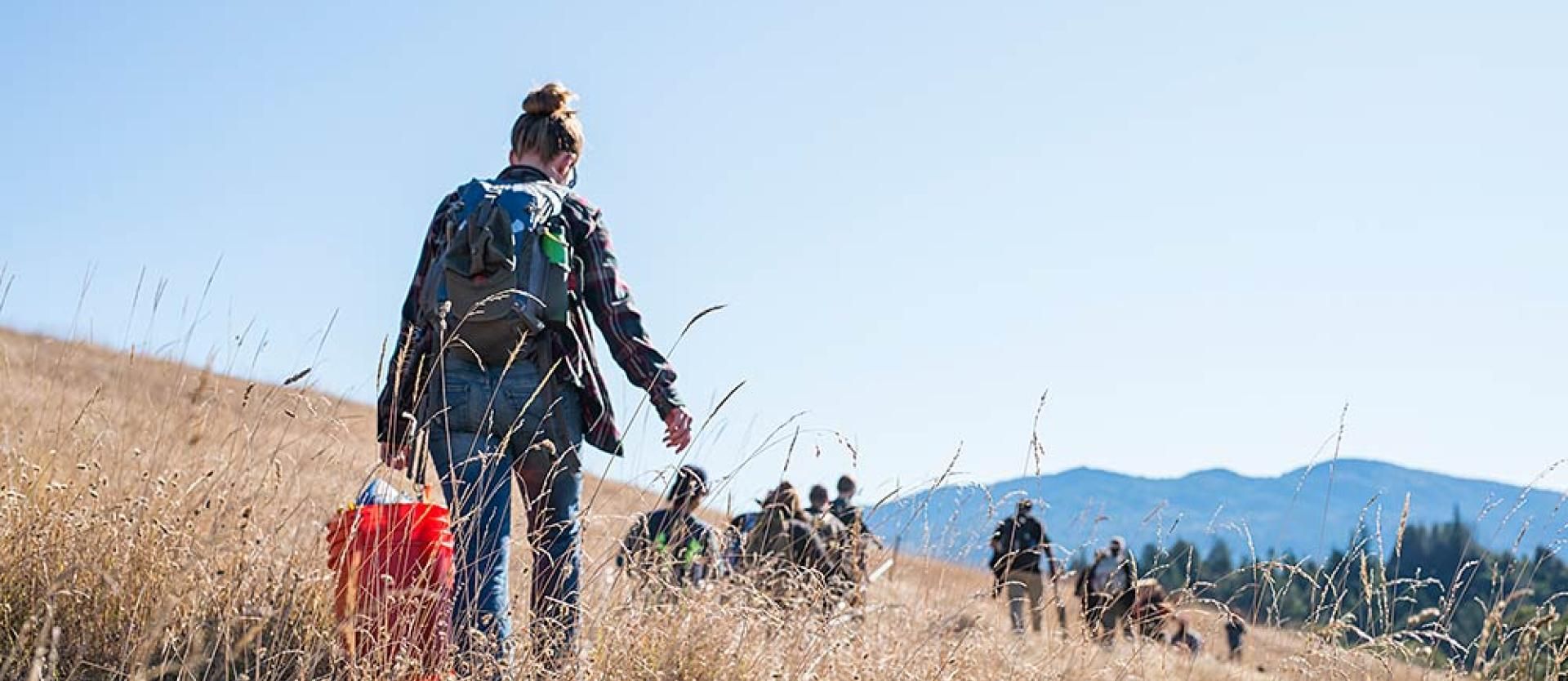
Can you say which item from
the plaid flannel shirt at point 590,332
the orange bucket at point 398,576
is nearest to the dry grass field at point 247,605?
the orange bucket at point 398,576

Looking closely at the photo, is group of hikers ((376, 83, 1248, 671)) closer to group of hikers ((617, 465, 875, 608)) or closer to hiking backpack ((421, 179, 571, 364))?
hiking backpack ((421, 179, 571, 364))

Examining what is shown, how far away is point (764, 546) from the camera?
5.67 m

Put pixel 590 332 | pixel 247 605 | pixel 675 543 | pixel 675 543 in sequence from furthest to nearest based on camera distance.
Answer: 1. pixel 675 543
2. pixel 675 543
3. pixel 590 332
4. pixel 247 605

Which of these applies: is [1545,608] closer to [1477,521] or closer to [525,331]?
[1477,521]

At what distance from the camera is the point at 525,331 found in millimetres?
3336

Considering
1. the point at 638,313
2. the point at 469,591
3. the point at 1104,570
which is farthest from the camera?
the point at 1104,570

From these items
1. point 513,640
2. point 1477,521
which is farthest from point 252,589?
point 1477,521

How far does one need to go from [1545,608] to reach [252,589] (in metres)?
3.22

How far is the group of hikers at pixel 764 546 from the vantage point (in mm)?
3779

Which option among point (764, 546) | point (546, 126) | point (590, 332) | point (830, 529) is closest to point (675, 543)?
point (590, 332)

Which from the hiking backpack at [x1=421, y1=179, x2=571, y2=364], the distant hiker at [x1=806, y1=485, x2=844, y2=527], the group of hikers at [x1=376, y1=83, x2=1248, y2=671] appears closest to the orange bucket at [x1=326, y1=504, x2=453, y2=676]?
the group of hikers at [x1=376, y1=83, x2=1248, y2=671]

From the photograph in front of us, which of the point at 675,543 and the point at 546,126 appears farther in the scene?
the point at 675,543

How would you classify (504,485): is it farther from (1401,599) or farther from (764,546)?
(764,546)

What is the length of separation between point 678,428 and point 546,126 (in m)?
0.82
